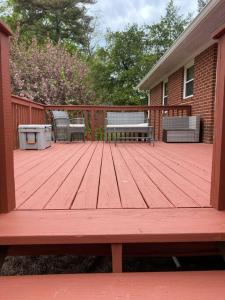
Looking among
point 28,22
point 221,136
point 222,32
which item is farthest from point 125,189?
point 28,22

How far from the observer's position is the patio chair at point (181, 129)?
643cm

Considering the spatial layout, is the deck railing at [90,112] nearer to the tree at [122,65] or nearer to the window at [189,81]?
the window at [189,81]

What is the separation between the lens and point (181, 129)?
6.52m

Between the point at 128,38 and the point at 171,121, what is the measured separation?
955 centimetres

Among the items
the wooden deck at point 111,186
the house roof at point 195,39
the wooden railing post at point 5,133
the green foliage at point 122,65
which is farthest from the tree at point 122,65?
the wooden railing post at point 5,133

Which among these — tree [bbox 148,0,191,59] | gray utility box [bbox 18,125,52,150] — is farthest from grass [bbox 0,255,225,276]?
tree [bbox 148,0,191,59]

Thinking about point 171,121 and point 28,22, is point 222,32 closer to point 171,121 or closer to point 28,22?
point 171,121

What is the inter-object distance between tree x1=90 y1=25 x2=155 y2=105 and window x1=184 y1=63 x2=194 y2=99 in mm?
6955

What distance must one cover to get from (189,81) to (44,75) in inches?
223

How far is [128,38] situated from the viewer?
48.1 ft

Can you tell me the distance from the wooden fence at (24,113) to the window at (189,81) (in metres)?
3.82

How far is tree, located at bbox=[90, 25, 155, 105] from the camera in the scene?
1447 centimetres

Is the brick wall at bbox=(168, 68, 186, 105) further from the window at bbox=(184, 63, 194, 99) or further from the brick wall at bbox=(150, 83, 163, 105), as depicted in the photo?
the brick wall at bbox=(150, 83, 163, 105)

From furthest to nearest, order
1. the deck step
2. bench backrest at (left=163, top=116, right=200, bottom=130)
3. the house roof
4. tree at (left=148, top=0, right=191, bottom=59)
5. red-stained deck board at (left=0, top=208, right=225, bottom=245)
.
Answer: tree at (left=148, top=0, right=191, bottom=59), bench backrest at (left=163, top=116, right=200, bottom=130), the house roof, red-stained deck board at (left=0, top=208, right=225, bottom=245), the deck step
